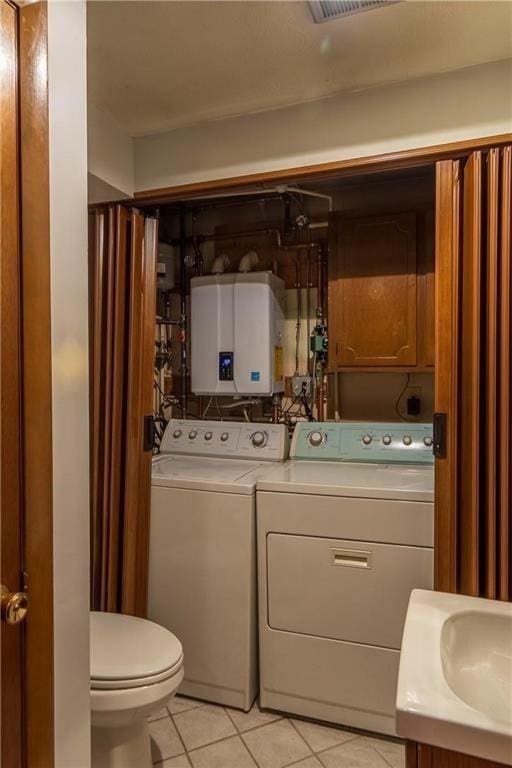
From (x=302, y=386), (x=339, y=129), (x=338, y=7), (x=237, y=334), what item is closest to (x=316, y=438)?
(x=302, y=386)

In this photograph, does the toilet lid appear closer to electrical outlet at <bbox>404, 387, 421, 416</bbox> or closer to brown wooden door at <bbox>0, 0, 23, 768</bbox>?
brown wooden door at <bbox>0, 0, 23, 768</bbox>

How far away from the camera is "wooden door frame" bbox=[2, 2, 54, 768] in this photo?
0.87m

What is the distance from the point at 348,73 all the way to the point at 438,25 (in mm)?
315

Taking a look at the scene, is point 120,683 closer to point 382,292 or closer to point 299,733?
point 299,733

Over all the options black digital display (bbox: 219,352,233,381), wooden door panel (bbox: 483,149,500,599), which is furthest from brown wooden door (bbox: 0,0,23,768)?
black digital display (bbox: 219,352,233,381)

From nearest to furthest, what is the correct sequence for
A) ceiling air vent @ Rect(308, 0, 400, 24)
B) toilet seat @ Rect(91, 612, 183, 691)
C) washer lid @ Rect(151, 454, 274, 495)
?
ceiling air vent @ Rect(308, 0, 400, 24) < toilet seat @ Rect(91, 612, 183, 691) < washer lid @ Rect(151, 454, 274, 495)

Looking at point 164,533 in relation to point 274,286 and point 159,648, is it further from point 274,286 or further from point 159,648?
point 274,286

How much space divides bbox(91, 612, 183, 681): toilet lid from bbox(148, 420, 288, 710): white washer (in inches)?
10.9

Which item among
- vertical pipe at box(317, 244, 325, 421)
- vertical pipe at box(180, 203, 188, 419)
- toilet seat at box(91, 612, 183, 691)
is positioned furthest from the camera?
vertical pipe at box(180, 203, 188, 419)

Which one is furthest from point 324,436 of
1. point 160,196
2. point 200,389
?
point 160,196

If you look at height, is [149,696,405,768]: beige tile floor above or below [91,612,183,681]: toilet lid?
below

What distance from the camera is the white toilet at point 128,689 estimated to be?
4.62 ft

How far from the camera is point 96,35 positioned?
57.0 inches

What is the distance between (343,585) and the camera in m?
1.81
